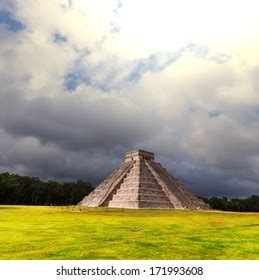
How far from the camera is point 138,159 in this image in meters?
92.6

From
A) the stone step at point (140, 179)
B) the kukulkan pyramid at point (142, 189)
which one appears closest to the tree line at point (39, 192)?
the kukulkan pyramid at point (142, 189)

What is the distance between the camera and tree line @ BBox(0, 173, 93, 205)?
106 metres

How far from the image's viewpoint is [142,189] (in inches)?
2896

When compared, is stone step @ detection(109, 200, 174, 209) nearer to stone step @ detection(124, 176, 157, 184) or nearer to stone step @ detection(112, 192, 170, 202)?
stone step @ detection(112, 192, 170, 202)

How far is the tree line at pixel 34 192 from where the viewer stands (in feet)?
348

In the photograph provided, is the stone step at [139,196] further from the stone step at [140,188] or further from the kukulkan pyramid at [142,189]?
the stone step at [140,188]

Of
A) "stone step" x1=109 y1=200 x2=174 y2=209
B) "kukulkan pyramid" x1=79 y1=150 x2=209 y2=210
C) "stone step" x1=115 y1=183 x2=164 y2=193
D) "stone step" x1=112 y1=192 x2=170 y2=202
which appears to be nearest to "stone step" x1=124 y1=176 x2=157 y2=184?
"kukulkan pyramid" x1=79 y1=150 x2=209 y2=210

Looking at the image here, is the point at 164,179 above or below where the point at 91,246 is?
above

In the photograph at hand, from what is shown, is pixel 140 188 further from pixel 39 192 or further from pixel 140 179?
pixel 39 192

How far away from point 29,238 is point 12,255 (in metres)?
5.87

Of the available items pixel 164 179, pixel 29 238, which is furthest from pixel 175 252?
pixel 164 179

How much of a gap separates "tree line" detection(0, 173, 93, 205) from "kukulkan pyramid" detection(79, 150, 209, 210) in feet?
97.8

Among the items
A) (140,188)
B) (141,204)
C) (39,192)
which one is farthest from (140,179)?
(39,192)
